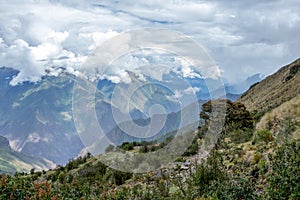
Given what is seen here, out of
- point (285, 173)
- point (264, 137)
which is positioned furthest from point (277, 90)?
point (285, 173)

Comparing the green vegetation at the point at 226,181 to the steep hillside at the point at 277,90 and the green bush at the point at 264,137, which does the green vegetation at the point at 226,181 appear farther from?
the steep hillside at the point at 277,90

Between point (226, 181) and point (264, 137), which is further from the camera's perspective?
point (264, 137)

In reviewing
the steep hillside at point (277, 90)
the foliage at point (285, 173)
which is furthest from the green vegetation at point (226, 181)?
the steep hillside at point (277, 90)

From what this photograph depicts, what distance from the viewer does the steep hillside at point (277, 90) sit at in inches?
1784

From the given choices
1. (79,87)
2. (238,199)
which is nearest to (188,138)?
(79,87)

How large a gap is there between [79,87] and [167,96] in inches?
161

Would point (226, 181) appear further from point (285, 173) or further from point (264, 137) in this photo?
point (264, 137)

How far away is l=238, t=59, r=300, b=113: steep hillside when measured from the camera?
45312 millimetres

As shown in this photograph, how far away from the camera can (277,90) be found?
58.0 metres

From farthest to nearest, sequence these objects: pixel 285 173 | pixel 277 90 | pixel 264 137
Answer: pixel 277 90
pixel 264 137
pixel 285 173

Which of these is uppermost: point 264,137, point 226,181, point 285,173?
point 264,137

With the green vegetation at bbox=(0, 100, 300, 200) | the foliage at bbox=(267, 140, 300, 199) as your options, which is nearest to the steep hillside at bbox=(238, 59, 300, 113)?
the green vegetation at bbox=(0, 100, 300, 200)

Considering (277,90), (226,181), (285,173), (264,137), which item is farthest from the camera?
(277,90)

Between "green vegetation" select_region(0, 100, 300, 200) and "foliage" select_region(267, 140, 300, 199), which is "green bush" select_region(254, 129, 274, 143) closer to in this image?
"green vegetation" select_region(0, 100, 300, 200)
